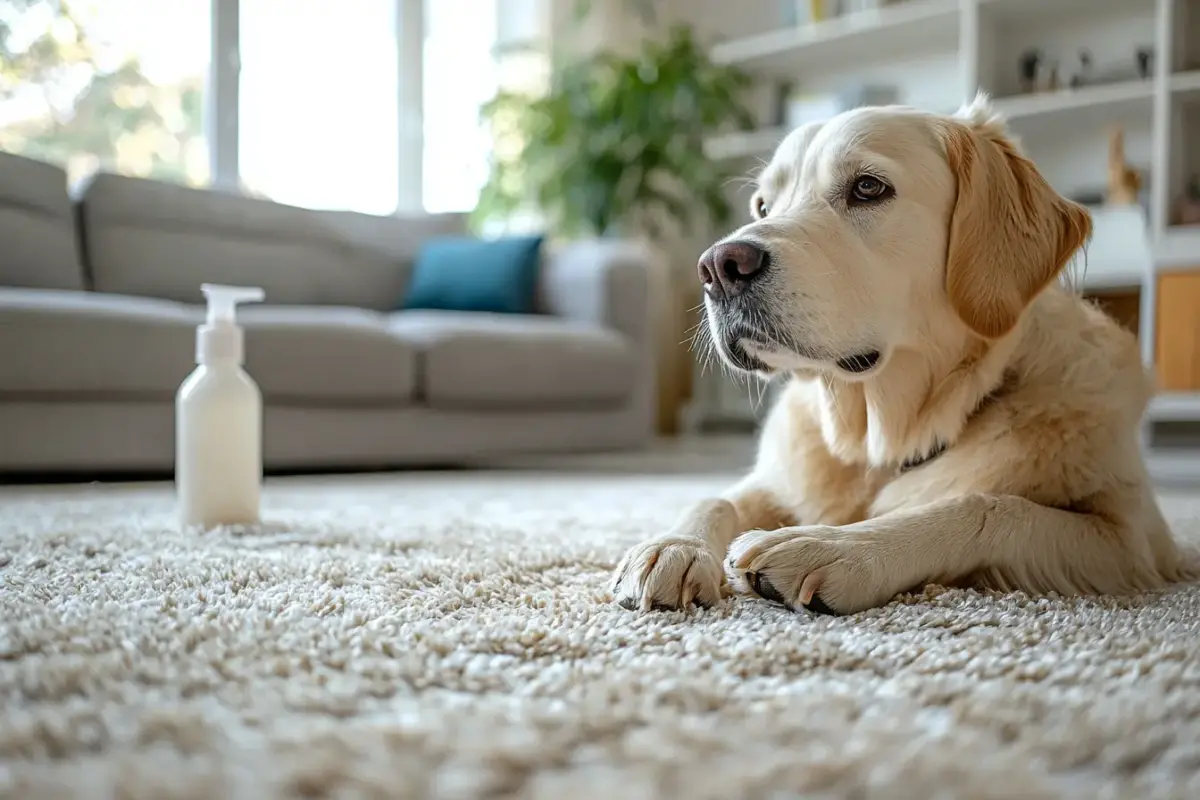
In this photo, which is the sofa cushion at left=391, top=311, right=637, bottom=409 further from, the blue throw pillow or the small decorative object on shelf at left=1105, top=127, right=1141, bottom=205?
the small decorative object on shelf at left=1105, top=127, right=1141, bottom=205

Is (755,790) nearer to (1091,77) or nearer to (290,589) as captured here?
(290,589)

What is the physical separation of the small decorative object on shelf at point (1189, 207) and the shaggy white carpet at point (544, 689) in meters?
3.32

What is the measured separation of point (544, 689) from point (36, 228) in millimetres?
3070

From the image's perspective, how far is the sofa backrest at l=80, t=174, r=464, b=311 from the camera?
342cm

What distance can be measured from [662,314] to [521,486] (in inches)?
111

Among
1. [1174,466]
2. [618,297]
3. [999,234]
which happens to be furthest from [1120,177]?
[999,234]

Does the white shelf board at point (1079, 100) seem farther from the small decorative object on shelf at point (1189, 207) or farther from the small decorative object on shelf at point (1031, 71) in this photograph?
the small decorative object on shelf at point (1189, 207)

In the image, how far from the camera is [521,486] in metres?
2.58

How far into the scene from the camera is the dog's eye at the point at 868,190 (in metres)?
1.26

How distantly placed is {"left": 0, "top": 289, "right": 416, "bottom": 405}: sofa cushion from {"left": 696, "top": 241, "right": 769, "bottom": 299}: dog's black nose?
196 centimetres

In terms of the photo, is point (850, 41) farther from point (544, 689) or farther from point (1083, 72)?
point (544, 689)

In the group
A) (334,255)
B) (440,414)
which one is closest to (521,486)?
(440,414)

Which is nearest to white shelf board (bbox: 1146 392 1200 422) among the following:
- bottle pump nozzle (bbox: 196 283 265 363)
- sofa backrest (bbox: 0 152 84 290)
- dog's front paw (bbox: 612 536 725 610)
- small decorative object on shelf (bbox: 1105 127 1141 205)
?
small decorative object on shelf (bbox: 1105 127 1141 205)

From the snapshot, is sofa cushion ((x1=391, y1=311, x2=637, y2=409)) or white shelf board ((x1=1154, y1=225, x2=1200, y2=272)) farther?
white shelf board ((x1=1154, y1=225, x2=1200, y2=272))
